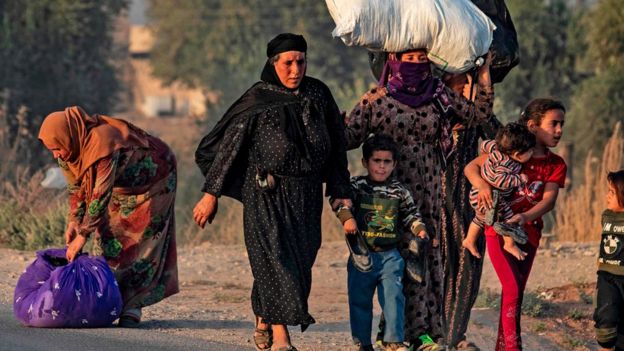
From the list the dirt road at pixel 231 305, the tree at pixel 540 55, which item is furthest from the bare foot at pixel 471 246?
the tree at pixel 540 55

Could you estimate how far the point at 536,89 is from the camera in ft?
97.3

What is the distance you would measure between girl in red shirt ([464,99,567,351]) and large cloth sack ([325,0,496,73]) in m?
0.53

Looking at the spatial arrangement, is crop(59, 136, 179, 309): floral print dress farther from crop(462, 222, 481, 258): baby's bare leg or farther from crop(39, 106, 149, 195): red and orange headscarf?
crop(462, 222, 481, 258): baby's bare leg

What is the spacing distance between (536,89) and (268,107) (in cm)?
2227

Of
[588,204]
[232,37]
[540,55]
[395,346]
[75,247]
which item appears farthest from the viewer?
[232,37]

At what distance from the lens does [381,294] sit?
26.9 feet

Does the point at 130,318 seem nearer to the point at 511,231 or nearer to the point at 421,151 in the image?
the point at 421,151

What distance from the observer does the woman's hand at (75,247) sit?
28.9ft

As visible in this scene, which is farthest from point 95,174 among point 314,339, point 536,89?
point 536,89

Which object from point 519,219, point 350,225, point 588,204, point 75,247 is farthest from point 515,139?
point 588,204

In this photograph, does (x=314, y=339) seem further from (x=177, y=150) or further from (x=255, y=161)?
(x=177, y=150)

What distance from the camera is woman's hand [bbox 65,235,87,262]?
8.82 m

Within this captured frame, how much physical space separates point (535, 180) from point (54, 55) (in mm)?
23136

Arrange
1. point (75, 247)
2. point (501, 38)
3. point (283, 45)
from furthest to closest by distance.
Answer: point (501, 38) → point (75, 247) → point (283, 45)
